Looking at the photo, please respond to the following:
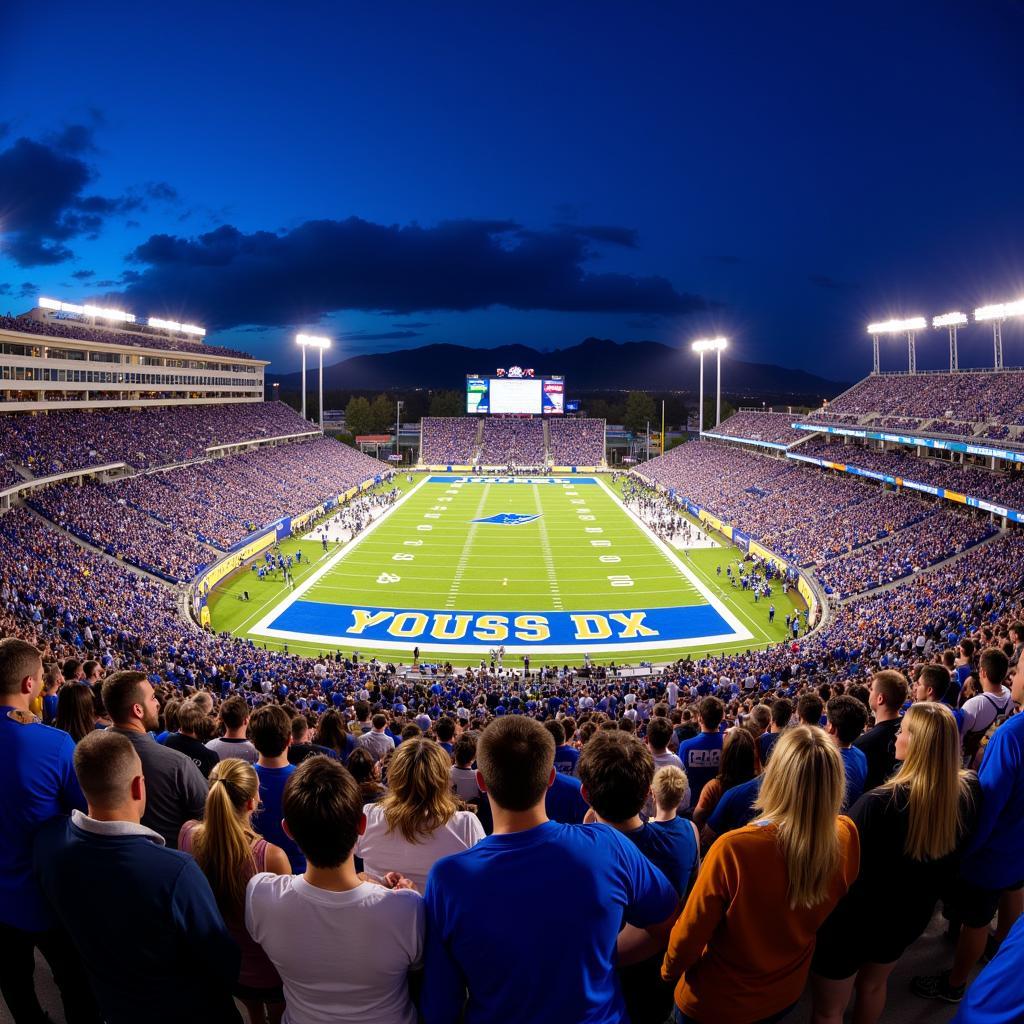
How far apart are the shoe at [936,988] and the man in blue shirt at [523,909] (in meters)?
2.74

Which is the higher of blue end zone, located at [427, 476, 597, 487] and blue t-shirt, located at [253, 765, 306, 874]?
blue end zone, located at [427, 476, 597, 487]

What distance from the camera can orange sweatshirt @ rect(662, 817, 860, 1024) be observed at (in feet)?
9.75

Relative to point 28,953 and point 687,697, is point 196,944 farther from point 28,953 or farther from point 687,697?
point 687,697

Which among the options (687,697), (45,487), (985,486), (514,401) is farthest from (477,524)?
(514,401)

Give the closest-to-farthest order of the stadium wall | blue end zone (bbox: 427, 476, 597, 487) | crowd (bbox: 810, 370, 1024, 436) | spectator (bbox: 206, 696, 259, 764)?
1. spectator (bbox: 206, 696, 259, 764)
2. the stadium wall
3. crowd (bbox: 810, 370, 1024, 436)
4. blue end zone (bbox: 427, 476, 597, 487)

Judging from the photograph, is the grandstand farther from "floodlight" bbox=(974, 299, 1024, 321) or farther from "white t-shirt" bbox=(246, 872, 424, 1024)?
"floodlight" bbox=(974, 299, 1024, 321)

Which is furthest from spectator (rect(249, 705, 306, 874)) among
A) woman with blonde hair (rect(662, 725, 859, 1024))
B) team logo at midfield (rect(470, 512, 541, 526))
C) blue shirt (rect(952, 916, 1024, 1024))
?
team logo at midfield (rect(470, 512, 541, 526))

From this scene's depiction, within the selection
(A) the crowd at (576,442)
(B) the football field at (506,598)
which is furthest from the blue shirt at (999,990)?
(A) the crowd at (576,442)

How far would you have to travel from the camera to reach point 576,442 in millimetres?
95625

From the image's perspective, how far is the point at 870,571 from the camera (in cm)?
3152

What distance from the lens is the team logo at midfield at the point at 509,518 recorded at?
52222 millimetres

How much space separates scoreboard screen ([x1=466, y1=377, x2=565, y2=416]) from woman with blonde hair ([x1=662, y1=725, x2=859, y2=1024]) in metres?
91.2

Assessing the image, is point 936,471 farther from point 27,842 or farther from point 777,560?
point 27,842

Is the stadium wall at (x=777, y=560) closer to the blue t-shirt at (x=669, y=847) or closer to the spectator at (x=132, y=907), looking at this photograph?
the blue t-shirt at (x=669, y=847)
